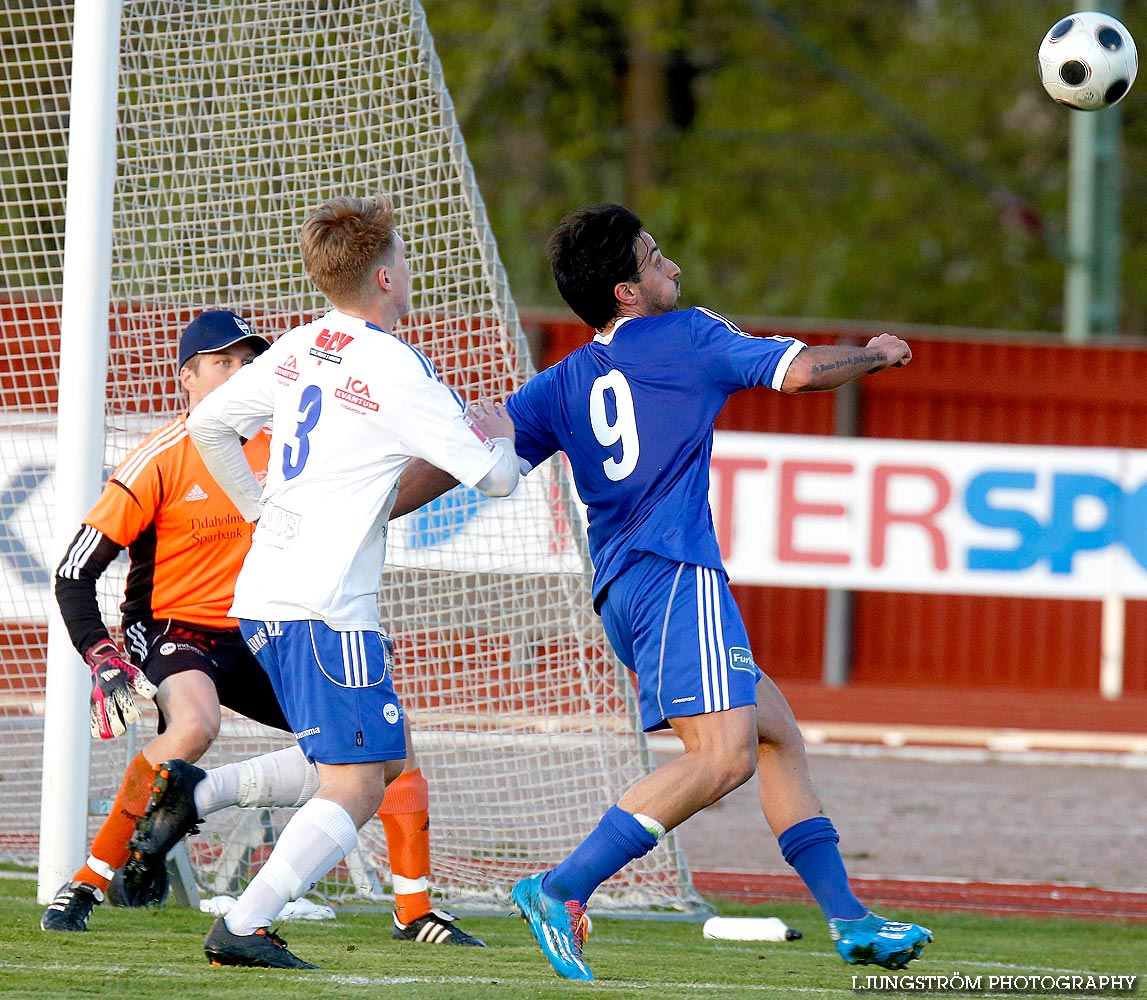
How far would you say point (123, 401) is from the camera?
20.9ft

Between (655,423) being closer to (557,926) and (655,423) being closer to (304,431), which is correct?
(304,431)

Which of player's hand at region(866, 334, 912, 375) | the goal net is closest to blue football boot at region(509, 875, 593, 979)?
player's hand at region(866, 334, 912, 375)

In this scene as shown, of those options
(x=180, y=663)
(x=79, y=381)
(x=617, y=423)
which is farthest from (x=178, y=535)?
(x=617, y=423)

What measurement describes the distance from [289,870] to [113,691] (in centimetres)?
87

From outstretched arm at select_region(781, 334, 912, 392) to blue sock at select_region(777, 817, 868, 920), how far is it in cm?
123

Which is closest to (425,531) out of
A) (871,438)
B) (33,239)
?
(33,239)

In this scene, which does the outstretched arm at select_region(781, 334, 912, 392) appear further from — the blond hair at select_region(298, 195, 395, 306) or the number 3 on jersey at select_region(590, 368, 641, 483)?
the blond hair at select_region(298, 195, 395, 306)

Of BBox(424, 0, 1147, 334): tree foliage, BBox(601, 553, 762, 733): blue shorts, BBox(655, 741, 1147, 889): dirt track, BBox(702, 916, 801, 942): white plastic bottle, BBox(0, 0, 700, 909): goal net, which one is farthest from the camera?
BBox(424, 0, 1147, 334): tree foliage

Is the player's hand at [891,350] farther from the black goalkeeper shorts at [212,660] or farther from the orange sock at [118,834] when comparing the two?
the orange sock at [118,834]

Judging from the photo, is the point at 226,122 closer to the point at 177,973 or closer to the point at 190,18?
the point at 190,18

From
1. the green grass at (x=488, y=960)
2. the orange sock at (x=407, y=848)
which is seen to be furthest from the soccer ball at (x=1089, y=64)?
the orange sock at (x=407, y=848)

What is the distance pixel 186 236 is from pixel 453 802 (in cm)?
240

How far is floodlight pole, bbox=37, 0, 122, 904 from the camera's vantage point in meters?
5.45

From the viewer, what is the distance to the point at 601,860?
4402mm
